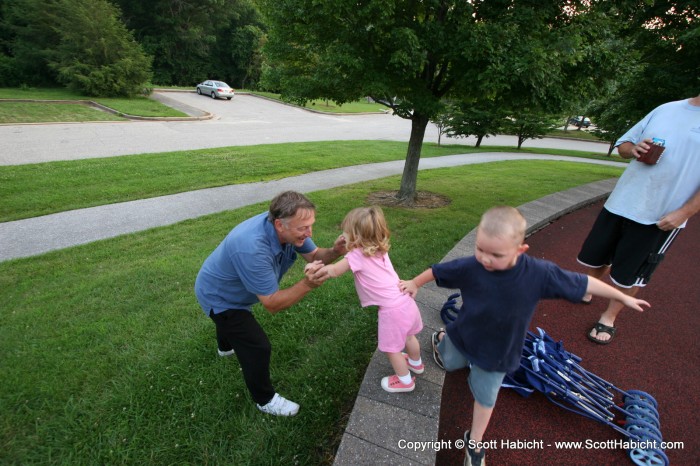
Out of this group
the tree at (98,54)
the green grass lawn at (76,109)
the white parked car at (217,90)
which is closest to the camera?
the green grass lawn at (76,109)

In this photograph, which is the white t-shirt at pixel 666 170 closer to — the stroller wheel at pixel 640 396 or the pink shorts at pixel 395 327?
the stroller wheel at pixel 640 396

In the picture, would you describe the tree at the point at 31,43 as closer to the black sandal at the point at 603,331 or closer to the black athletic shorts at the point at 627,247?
the black athletic shorts at the point at 627,247

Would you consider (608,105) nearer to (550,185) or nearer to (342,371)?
(550,185)

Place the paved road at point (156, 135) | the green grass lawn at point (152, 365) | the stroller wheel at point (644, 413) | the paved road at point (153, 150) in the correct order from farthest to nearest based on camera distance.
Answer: the paved road at point (156, 135) → the paved road at point (153, 150) → the stroller wheel at point (644, 413) → the green grass lawn at point (152, 365)

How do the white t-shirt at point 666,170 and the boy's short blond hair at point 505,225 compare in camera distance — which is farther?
the white t-shirt at point 666,170

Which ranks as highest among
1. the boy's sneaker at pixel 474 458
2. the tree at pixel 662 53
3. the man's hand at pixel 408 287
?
the tree at pixel 662 53

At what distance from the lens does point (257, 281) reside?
2229mm

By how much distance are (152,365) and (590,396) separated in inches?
130

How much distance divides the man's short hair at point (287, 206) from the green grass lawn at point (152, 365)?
4.28 ft

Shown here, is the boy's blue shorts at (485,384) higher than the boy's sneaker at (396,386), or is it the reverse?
the boy's blue shorts at (485,384)

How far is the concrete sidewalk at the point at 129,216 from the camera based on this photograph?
546cm

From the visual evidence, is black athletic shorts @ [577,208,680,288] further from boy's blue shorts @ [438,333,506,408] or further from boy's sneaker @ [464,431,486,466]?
boy's sneaker @ [464,431,486,466]

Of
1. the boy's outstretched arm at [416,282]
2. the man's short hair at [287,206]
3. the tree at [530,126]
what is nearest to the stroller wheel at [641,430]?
the boy's outstretched arm at [416,282]

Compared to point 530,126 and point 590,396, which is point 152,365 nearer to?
point 590,396
